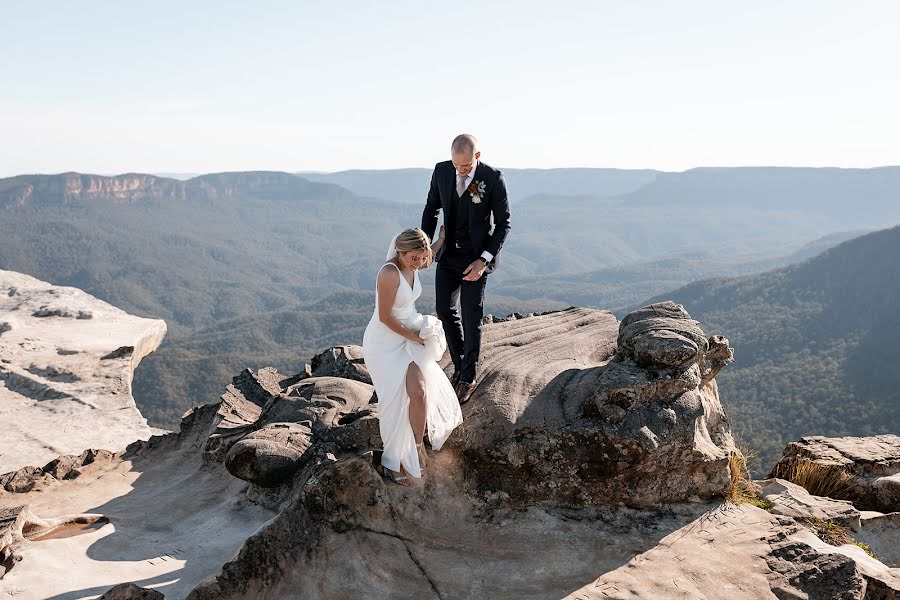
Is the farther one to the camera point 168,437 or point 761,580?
point 168,437

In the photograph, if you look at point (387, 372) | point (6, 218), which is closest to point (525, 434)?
point (387, 372)

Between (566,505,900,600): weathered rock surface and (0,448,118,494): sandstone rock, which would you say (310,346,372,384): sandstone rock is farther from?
(566,505,900,600): weathered rock surface

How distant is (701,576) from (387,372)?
3.23 meters

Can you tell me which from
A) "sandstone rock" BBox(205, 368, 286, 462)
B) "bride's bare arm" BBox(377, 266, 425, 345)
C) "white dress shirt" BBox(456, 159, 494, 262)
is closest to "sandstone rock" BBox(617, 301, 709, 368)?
"white dress shirt" BBox(456, 159, 494, 262)

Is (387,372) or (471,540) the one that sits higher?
(387,372)

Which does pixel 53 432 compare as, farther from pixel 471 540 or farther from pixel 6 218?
pixel 6 218

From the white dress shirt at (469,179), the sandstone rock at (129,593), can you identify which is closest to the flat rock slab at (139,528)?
the sandstone rock at (129,593)

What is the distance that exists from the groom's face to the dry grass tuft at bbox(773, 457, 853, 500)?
19.9 feet

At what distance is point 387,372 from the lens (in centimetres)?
639

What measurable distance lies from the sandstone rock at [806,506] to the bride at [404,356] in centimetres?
391

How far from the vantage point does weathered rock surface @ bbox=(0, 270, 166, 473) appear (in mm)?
12594

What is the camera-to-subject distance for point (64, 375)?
15.4 metres

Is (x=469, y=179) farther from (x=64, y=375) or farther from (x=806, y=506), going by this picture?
(x=64, y=375)

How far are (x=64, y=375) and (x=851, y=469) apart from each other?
1514 cm
